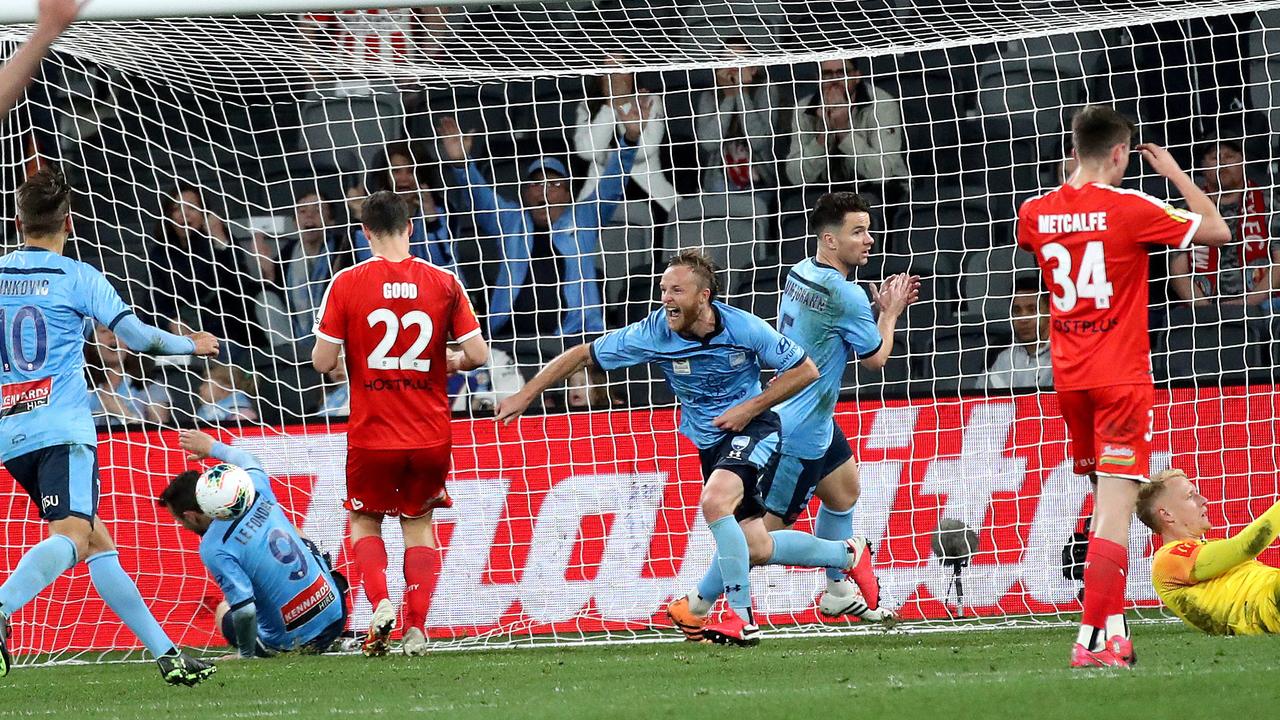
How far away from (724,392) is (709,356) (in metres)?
0.18

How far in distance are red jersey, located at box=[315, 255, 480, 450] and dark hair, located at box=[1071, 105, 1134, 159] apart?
9.60 feet

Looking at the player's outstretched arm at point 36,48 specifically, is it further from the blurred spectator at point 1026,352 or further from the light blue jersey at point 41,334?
the blurred spectator at point 1026,352

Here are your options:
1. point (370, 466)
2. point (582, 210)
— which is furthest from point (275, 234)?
point (370, 466)

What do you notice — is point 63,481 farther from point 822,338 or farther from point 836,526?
point 836,526

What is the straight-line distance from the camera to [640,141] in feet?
33.1

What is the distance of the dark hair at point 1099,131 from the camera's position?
503cm

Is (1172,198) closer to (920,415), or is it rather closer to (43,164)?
(920,415)

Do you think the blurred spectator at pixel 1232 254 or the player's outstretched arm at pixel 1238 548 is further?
the blurred spectator at pixel 1232 254

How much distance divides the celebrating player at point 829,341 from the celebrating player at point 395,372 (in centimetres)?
150

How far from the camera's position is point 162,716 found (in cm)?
467

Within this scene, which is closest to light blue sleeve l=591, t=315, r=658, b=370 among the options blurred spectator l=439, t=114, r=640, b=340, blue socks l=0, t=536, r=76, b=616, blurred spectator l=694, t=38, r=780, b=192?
blue socks l=0, t=536, r=76, b=616

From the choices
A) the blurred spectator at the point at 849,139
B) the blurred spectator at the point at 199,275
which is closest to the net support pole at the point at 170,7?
the blurred spectator at the point at 199,275

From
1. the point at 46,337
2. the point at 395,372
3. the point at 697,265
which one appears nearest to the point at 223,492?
the point at 395,372

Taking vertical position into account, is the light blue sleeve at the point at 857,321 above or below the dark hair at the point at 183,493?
above
